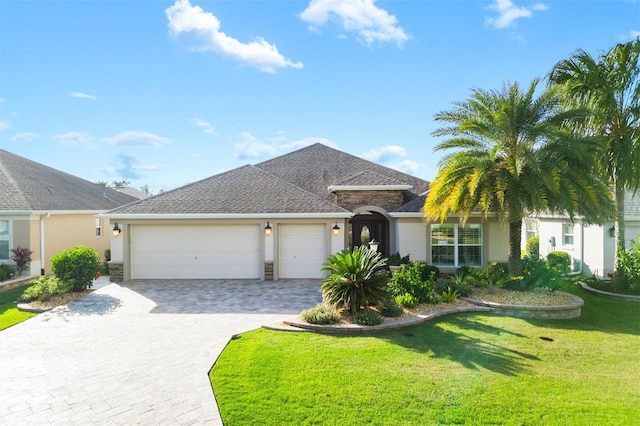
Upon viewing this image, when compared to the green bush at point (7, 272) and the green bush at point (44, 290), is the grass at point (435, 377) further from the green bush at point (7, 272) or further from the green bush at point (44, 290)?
the green bush at point (7, 272)

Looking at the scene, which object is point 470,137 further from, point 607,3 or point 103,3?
point 103,3

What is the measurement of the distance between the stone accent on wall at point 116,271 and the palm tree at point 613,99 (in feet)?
61.1

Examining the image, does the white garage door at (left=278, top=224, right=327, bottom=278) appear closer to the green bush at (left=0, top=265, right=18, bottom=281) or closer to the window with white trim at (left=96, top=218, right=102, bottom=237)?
the green bush at (left=0, top=265, right=18, bottom=281)

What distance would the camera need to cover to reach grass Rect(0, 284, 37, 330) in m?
9.19

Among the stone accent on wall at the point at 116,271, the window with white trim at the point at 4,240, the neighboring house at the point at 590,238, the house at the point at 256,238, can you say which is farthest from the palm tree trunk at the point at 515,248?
the window with white trim at the point at 4,240

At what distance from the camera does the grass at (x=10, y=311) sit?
919 cm

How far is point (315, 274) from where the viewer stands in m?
14.8

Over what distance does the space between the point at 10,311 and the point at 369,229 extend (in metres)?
14.3

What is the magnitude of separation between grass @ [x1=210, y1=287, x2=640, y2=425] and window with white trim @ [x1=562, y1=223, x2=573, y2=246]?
9.60 m

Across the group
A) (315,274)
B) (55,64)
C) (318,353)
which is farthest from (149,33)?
(318,353)

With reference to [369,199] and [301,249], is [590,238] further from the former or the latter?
[301,249]

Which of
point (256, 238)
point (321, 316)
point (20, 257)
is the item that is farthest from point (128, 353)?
point (20, 257)

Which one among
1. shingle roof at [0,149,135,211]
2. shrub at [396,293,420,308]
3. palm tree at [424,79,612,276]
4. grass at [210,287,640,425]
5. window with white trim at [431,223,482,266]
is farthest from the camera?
shingle roof at [0,149,135,211]

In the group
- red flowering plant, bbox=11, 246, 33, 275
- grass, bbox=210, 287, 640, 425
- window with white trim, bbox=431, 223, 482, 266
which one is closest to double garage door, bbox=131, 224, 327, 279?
red flowering plant, bbox=11, 246, 33, 275
